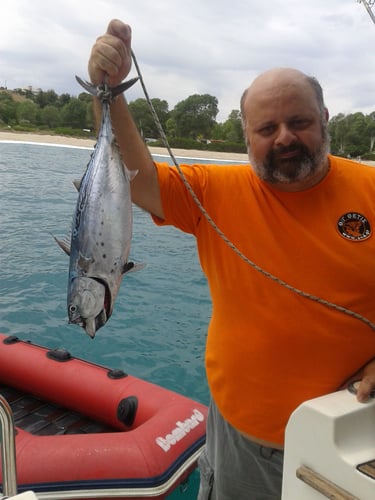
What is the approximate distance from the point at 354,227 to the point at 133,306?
21.2 feet

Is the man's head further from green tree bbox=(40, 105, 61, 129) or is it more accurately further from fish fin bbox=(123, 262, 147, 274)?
green tree bbox=(40, 105, 61, 129)

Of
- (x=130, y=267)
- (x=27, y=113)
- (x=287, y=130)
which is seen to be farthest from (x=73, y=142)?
(x=130, y=267)

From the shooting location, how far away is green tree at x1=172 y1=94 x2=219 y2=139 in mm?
58844

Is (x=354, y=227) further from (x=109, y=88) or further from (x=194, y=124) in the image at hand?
(x=194, y=124)

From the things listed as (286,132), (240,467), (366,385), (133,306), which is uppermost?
(286,132)

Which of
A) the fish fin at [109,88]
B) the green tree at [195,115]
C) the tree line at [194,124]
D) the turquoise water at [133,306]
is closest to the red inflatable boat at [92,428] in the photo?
the turquoise water at [133,306]

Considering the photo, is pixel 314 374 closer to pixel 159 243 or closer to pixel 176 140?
pixel 159 243

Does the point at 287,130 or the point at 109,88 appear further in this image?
the point at 287,130

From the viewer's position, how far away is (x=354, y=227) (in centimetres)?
166

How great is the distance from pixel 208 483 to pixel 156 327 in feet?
17.2

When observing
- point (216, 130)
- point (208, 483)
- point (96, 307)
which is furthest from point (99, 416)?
point (216, 130)

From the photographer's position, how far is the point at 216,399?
181 cm

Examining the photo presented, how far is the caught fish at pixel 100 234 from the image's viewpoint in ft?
3.96

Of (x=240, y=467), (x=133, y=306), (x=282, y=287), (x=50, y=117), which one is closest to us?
(x=282, y=287)
